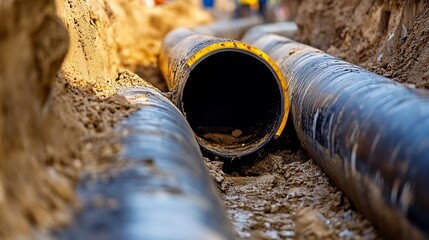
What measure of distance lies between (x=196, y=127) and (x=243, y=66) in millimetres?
738

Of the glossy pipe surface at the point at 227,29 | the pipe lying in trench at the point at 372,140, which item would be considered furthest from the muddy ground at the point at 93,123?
the glossy pipe surface at the point at 227,29

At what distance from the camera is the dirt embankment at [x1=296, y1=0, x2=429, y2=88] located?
4.66 m

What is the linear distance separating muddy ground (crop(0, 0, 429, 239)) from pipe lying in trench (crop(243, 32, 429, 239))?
0.23m

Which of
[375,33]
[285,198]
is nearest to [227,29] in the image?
[375,33]

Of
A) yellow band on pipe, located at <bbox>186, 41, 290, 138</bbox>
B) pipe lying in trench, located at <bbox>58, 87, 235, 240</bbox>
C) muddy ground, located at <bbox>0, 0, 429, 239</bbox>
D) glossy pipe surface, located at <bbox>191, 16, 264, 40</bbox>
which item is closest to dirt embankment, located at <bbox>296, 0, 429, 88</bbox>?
muddy ground, located at <bbox>0, 0, 429, 239</bbox>

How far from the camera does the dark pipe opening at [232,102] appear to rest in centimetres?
502

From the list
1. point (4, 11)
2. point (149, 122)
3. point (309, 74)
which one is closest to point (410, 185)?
point (149, 122)

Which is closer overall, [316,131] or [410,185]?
[410,185]

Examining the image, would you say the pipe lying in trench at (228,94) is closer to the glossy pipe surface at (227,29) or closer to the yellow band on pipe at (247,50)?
the yellow band on pipe at (247,50)

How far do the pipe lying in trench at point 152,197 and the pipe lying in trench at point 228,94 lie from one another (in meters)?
1.88

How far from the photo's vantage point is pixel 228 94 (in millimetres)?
5953

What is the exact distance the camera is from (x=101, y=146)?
2.70 m

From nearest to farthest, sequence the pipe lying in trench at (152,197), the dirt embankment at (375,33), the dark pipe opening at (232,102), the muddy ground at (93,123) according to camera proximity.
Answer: the pipe lying in trench at (152,197) < the muddy ground at (93,123) < the dirt embankment at (375,33) < the dark pipe opening at (232,102)

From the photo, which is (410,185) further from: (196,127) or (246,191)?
(196,127)
